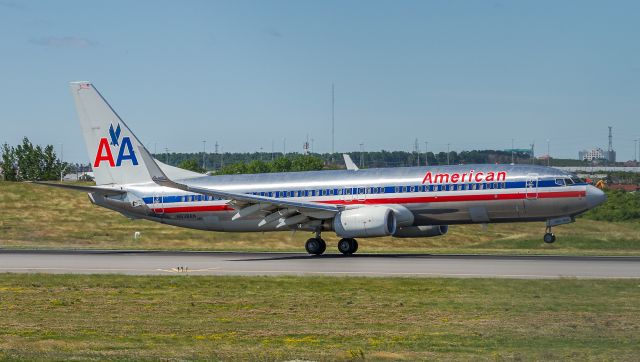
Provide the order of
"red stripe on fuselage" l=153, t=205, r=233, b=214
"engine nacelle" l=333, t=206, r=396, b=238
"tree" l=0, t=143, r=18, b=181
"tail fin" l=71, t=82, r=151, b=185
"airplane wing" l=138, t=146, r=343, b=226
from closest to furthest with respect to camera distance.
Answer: "engine nacelle" l=333, t=206, r=396, b=238 < "airplane wing" l=138, t=146, r=343, b=226 < "red stripe on fuselage" l=153, t=205, r=233, b=214 < "tail fin" l=71, t=82, r=151, b=185 < "tree" l=0, t=143, r=18, b=181

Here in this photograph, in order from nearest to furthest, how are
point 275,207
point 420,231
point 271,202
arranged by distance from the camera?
point 271,202 → point 275,207 → point 420,231

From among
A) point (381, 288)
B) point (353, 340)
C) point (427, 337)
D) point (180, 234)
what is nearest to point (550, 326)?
point (427, 337)

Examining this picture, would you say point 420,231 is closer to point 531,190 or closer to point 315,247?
point 315,247

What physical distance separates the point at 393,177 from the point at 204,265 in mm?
10860

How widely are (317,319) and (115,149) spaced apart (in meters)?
32.1

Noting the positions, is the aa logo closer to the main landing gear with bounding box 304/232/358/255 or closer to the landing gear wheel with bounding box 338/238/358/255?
the main landing gear with bounding box 304/232/358/255

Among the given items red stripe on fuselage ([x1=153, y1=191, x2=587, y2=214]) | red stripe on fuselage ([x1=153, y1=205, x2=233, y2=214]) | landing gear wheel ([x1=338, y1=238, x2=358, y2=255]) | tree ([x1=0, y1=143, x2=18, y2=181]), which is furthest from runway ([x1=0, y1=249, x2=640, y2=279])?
tree ([x1=0, y1=143, x2=18, y2=181])

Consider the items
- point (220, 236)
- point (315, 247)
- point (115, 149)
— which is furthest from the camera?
point (220, 236)

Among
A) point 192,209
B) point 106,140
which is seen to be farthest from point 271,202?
point 106,140

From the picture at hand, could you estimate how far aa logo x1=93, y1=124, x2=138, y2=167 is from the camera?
173 feet

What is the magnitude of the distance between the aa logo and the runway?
6.43 meters

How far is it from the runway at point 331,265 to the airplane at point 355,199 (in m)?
1.82

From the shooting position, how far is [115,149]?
174 ft

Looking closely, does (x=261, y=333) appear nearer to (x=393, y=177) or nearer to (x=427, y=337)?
(x=427, y=337)
